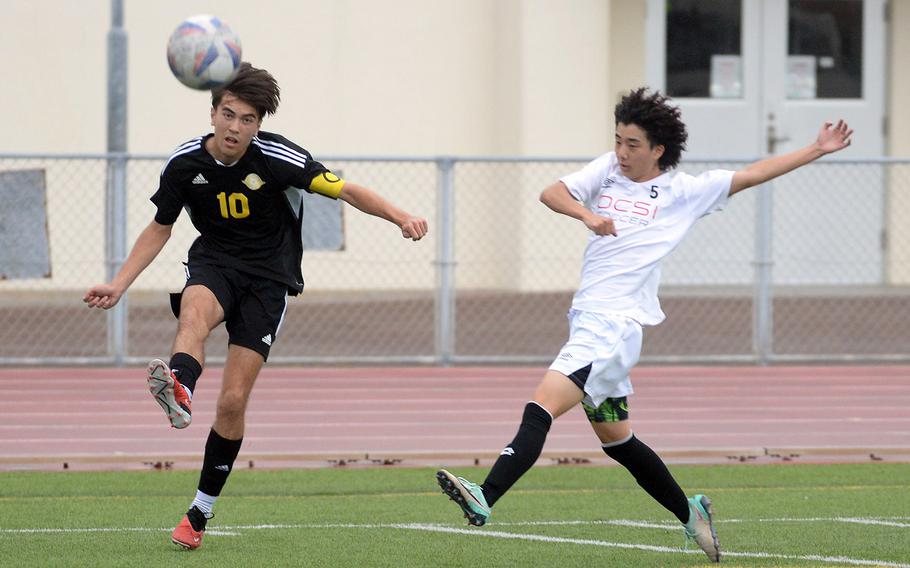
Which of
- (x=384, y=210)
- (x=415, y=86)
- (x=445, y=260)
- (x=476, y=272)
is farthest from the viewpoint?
(x=415, y=86)

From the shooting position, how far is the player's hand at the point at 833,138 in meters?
6.43

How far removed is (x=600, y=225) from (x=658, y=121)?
0.65 metres

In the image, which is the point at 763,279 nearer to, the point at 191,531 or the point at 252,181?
the point at 252,181

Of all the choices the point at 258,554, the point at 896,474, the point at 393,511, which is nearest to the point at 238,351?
the point at 258,554

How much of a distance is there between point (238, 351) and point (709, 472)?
3842 millimetres

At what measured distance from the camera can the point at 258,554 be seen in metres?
6.42

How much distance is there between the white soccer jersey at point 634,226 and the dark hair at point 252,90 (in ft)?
4.36

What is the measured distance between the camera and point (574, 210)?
6.17 metres

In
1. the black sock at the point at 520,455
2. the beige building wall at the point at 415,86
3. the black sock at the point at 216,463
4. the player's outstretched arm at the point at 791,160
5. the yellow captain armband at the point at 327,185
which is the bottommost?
the black sock at the point at 216,463

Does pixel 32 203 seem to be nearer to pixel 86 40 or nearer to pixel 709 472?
pixel 86 40

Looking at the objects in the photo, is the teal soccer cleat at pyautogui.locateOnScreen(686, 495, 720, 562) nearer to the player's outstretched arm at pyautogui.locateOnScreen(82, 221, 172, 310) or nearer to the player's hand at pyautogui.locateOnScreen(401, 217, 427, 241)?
the player's hand at pyautogui.locateOnScreen(401, 217, 427, 241)

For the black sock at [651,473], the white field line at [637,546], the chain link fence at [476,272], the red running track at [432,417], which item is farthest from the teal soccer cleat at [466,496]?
the chain link fence at [476,272]

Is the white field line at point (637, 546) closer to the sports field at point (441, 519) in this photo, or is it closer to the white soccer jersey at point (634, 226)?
the sports field at point (441, 519)

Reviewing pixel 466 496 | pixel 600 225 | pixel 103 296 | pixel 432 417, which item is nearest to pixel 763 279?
pixel 432 417
